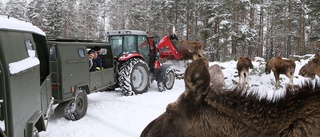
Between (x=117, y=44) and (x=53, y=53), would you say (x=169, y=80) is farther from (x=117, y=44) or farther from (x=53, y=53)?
(x=53, y=53)

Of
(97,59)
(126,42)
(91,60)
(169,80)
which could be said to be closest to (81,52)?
(91,60)

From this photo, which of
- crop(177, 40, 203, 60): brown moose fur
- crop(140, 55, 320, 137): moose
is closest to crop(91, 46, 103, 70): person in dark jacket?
crop(177, 40, 203, 60): brown moose fur

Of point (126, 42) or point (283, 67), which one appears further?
point (283, 67)

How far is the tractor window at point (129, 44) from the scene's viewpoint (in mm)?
10688

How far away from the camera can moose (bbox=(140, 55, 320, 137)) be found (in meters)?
1.46

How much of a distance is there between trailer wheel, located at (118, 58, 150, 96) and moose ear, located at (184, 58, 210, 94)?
312 inches

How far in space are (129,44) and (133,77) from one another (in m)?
1.47

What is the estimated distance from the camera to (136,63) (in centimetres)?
994

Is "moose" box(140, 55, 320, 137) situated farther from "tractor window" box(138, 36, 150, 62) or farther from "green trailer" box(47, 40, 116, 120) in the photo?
"tractor window" box(138, 36, 150, 62)

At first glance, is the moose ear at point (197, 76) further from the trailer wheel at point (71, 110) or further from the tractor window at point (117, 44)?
the tractor window at point (117, 44)

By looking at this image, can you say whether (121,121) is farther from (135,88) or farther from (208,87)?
(208,87)

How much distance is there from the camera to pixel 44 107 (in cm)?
498

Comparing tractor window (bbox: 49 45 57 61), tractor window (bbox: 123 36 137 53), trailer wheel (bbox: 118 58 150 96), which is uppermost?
tractor window (bbox: 123 36 137 53)

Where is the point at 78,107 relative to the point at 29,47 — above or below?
below
